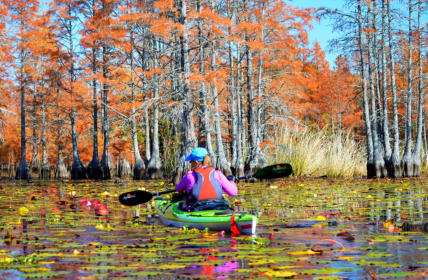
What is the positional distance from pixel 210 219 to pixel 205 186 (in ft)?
2.28

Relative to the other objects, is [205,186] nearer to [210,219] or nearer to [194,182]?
[194,182]

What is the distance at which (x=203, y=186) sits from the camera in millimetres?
7680

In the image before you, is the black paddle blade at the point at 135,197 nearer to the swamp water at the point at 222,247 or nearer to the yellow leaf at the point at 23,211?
the swamp water at the point at 222,247

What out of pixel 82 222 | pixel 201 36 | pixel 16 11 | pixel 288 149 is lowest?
pixel 82 222

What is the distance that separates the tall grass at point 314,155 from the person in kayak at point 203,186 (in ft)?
44.3

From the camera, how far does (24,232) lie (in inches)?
287

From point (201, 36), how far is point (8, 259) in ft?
53.5

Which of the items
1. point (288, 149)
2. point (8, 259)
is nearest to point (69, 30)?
point (288, 149)

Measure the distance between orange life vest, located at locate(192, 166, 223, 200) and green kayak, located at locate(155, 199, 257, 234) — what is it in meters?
0.30

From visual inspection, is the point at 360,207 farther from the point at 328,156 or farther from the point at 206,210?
the point at 328,156

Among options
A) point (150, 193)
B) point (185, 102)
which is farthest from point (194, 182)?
point (185, 102)

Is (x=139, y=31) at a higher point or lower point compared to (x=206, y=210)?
higher

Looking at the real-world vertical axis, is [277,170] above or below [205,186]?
above

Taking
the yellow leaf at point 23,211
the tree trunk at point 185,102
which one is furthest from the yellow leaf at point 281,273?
the tree trunk at point 185,102
